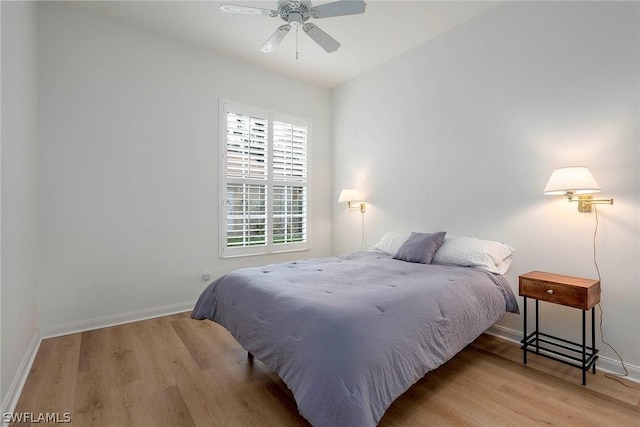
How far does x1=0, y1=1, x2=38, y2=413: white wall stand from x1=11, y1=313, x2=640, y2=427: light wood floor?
0.93 ft

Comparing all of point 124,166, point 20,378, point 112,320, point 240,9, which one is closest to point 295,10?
point 240,9

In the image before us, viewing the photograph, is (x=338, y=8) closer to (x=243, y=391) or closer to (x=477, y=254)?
(x=477, y=254)

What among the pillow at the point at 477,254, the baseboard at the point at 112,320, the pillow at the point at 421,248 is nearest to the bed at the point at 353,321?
the pillow at the point at 477,254

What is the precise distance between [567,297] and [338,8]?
2.63 m

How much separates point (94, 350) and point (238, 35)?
133 inches

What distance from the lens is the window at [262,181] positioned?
3861 mm

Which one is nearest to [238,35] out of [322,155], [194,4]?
[194,4]

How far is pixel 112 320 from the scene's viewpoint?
10.2 ft

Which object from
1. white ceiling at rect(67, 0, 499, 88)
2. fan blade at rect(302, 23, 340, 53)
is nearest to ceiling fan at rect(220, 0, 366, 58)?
fan blade at rect(302, 23, 340, 53)

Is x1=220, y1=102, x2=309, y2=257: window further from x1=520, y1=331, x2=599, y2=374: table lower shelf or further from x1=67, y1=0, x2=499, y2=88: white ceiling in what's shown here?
x1=520, y1=331, x2=599, y2=374: table lower shelf

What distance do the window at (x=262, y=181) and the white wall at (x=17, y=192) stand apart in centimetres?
174

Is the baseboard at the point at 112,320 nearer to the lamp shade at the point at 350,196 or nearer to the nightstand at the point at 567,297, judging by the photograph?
the lamp shade at the point at 350,196

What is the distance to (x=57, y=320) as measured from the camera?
285 centimetres

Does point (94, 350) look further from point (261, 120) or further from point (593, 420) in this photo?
point (593, 420)
